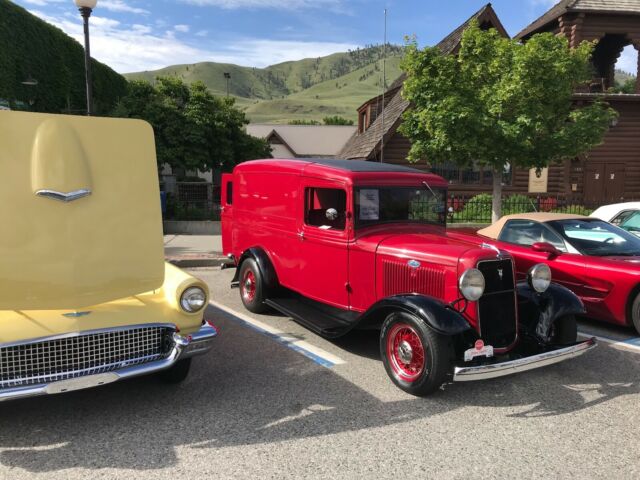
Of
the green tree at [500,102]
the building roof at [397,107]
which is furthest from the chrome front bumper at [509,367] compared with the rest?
the building roof at [397,107]

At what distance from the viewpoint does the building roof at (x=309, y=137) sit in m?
47.3

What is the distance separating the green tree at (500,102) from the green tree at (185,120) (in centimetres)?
1034

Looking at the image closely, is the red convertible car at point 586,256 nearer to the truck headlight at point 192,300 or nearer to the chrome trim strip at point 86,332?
the truck headlight at point 192,300

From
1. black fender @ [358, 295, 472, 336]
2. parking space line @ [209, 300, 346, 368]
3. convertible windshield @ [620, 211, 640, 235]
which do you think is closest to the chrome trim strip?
parking space line @ [209, 300, 346, 368]

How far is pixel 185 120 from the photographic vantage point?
1972cm

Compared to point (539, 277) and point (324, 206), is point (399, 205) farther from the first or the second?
point (539, 277)

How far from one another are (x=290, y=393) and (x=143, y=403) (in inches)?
48.1

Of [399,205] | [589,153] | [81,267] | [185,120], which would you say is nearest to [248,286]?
[399,205]

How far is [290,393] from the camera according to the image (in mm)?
4219

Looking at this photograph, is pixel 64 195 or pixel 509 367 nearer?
pixel 64 195

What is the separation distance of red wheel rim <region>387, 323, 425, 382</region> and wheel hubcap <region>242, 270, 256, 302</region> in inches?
110

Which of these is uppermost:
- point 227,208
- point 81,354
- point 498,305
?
point 227,208

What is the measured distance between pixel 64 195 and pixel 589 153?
2274 cm

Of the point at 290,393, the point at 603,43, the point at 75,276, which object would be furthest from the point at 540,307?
the point at 603,43
